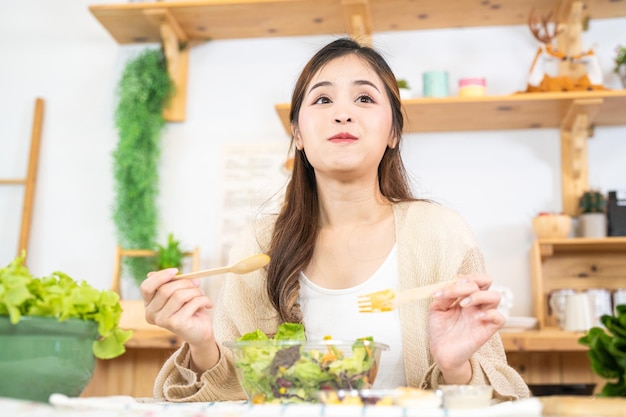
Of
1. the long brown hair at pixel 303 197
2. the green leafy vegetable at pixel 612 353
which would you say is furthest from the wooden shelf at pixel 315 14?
the green leafy vegetable at pixel 612 353

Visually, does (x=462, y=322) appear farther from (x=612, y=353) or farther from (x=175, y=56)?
(x=175, y=56)

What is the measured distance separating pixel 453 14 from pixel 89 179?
1.67 meters

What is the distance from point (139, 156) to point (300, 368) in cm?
228

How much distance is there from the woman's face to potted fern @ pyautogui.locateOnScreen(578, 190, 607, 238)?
1.40 meters

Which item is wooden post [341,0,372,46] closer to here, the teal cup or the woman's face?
the teal cup

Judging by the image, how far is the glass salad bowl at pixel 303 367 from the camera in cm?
83

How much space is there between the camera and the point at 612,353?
0.84m

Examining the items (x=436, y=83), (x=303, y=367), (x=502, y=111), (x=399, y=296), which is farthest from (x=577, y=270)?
(x=303, y=367)

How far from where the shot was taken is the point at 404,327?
4.52 feet

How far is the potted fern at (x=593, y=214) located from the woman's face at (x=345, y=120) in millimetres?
1405

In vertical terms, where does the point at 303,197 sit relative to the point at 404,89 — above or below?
below

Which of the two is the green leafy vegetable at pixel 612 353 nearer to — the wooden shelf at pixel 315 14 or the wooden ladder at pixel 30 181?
the wooden shelf at pixel 315 14

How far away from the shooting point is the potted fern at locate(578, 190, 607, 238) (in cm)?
267

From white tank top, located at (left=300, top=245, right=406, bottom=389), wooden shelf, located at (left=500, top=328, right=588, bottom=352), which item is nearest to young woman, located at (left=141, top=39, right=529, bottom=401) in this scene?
white tank top, located at (left=300, top=245, right=406, bottom=389)
